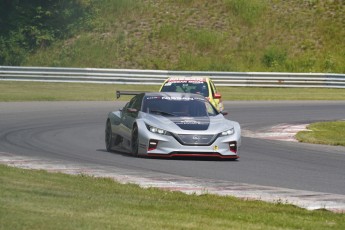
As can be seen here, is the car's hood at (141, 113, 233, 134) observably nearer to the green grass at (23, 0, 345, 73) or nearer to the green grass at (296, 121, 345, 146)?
the green grass at (296, 121, 345, 146)

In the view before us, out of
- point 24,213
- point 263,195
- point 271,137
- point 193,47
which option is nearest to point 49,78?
point 193,47

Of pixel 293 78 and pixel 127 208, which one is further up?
pixel 127 208

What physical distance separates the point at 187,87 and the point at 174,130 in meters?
9.02

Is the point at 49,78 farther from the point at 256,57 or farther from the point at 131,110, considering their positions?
the point at 131,110

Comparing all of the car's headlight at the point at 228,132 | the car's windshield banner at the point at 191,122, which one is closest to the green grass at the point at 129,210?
the car's windshield banner at the point at 191,122

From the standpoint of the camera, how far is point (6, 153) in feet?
61.8

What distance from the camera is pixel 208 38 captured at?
54.3m

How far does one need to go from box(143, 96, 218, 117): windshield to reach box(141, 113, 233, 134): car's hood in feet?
1.34

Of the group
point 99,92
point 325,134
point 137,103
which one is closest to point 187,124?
point 137,103

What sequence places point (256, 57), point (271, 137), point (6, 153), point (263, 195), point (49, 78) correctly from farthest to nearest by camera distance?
1. point (256, 57)
2. point (49, 78)
3. point (271, 137)
4. point (6, 153)
5. point (263, 195)

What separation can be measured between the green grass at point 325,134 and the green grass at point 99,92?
12.9m

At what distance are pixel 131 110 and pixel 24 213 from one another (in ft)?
32.8

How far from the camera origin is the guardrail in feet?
151

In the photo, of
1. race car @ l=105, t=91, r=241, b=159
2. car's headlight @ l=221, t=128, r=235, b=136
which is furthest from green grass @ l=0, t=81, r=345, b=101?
car's headlight @ l=221, t=128, r=235, b=136
